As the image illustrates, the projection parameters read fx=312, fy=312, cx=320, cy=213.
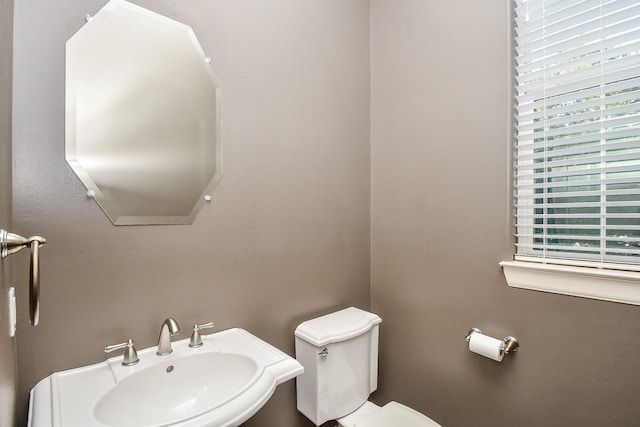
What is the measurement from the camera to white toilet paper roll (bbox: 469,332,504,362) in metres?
1.21

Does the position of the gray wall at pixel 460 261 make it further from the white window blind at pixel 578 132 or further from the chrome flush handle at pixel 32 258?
the chrome flush handle at pixel 32 258

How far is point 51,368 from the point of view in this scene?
2.98 ft

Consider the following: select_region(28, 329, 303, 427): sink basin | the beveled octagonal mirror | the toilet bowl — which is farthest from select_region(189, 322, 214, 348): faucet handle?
the toilet bowl

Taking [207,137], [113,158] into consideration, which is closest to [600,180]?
[207,137]

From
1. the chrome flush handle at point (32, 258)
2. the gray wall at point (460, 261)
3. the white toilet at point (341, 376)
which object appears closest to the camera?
the chrome flush handle at point (32, 258)

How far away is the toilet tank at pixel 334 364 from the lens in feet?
4.32

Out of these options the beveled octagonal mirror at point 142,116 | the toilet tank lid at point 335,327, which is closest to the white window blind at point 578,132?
the toilet tank lid at point 335,327

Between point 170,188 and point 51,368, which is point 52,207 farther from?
point 51,368

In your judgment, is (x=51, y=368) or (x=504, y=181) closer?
(x=51, y=368)

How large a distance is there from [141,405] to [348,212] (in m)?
1.16

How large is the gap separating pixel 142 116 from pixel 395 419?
1.56m

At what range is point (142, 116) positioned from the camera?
1.07m

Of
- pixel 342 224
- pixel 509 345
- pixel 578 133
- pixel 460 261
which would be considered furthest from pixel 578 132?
pixel 342 224

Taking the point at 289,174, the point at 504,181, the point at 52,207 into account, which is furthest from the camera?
the point at 289,174
